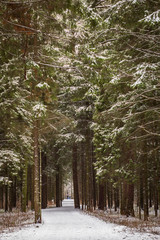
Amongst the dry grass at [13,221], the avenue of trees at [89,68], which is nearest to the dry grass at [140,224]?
the avenue of trees at [89,68]

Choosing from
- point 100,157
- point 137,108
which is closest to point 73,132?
point 100,157

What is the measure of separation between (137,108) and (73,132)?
1067 cm

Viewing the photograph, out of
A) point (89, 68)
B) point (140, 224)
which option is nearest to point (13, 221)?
point (140, 224)

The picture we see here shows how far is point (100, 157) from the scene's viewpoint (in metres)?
15.2

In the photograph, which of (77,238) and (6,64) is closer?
(77,238)

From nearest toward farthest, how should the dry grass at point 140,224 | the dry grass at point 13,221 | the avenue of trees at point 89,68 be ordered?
the avenue of trees at point 89,68 → the dry grass at point 140,224 → the dry grass at point 13,221

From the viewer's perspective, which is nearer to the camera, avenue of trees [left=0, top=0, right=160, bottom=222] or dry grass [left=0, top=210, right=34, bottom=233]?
avenue of trees [left=0, top=0, right=160, bottom=222]

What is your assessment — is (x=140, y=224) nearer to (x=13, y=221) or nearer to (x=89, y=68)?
(x=13, y=221)

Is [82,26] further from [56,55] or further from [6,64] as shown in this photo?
[6,64]

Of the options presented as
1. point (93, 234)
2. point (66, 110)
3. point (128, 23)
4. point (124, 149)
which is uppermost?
point (128, 23)

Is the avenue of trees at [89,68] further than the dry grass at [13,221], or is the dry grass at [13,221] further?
the dry grass at [13,221]

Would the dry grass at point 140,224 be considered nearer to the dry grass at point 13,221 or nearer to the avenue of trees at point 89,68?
the avenue of trees at point 89,68

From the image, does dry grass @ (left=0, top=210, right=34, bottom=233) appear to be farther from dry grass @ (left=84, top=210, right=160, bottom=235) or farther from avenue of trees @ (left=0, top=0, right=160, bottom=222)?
dry grass @ (left=84, top=210, right=160, bottom=235)

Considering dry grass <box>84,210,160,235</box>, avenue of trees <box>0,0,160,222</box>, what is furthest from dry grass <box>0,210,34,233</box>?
dry grass <box>84,210,160,235</box>
